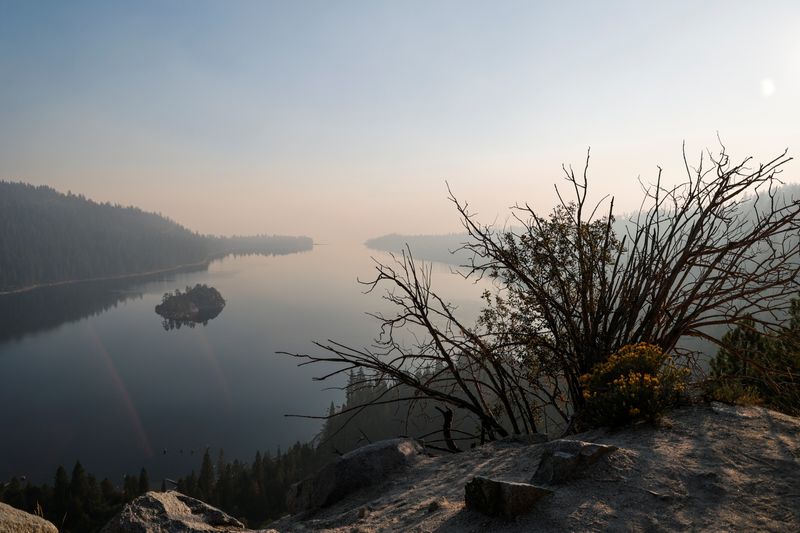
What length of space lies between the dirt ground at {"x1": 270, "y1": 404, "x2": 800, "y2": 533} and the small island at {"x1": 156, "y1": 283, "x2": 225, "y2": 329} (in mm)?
177043

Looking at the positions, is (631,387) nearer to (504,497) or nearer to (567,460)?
(567,460)

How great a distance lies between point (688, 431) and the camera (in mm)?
5770

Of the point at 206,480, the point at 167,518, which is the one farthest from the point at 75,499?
the point at 167,518

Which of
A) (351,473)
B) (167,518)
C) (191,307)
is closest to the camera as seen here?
(167,518)

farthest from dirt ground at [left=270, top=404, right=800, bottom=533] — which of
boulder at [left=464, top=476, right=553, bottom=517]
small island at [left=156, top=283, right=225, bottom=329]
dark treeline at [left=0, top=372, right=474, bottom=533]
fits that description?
small island at [left=156, top=283, right=225, bottom=329]

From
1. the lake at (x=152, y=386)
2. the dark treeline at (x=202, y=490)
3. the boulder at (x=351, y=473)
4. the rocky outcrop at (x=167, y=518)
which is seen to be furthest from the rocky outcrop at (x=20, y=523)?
the lake at (x=152, y=386)

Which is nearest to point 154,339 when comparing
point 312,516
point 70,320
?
point 70,320

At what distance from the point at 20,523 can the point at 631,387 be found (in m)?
6.97

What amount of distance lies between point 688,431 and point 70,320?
203m

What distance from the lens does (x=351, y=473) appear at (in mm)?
6898

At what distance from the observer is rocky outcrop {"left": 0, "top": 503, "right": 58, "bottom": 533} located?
3455 mm

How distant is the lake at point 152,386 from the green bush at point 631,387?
228 ft

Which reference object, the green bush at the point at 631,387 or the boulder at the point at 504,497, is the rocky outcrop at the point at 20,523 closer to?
the boulder at the point at 504,497

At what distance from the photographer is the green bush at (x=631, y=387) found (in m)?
6.12
